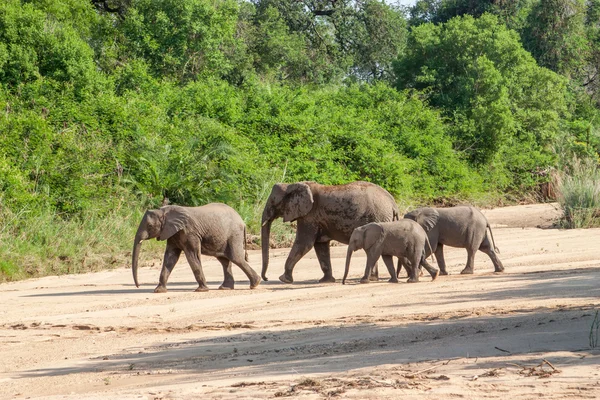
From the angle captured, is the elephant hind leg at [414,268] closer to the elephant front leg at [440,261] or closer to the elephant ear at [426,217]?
the elephant ear at [426,217]

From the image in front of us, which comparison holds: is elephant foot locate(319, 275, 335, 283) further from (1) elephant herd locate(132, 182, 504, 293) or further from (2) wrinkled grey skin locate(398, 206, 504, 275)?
(2) wrinkled grey skin locate(398, 206, 504, 275)

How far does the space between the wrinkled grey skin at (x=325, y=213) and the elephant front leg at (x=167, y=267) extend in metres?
1.61

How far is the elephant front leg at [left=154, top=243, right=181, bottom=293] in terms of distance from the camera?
48.4ft

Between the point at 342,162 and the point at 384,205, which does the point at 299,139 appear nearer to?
the point at 342,162

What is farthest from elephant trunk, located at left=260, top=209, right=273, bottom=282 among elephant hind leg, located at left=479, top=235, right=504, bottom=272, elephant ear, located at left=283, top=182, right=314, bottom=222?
elephant hind leg, located at left=479, top=235, right=504, bottom=272

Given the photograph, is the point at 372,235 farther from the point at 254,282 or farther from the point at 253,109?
the point at 253,109

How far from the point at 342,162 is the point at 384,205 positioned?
11.4 m

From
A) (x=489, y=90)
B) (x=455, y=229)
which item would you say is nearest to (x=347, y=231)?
(x=455, y=229)

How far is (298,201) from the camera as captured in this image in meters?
16.1

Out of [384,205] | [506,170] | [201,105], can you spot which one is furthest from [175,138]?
[506,170]

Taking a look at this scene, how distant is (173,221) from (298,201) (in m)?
2.32

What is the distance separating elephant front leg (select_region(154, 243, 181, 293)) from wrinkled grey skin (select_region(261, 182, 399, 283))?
63.3 inches

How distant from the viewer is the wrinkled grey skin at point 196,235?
14.6 meters

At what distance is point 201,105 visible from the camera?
25.9 m
